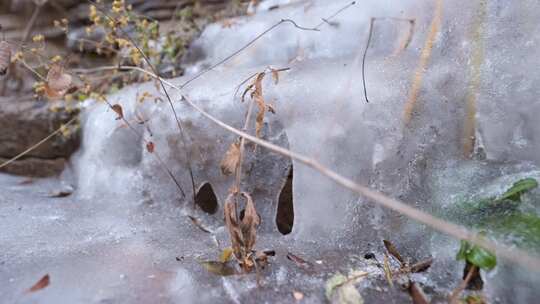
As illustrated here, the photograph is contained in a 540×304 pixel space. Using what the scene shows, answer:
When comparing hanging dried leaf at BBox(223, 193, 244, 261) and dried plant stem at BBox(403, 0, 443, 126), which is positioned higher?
dried plant stem at BBox(403, 0, 443, 126)

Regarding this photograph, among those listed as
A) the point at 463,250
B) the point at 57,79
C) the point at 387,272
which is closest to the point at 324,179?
the point at 387,272

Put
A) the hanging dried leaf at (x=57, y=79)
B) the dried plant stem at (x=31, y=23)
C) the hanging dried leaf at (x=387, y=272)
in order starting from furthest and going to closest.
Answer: the dried plant stem at (x=31, y=23) < the hanging dried leaf at (x=57, y=79) < the hanging dried leaf at (x=387, y=272)

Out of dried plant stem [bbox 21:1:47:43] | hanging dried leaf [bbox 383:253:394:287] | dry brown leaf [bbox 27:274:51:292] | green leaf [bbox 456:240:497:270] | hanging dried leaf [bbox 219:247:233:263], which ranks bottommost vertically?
hanging dried leaf [bbox 383:253:394:287]

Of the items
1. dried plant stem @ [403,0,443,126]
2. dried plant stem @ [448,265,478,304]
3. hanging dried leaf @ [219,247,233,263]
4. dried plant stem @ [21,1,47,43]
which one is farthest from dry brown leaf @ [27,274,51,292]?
dried plant stem @ [21,1,47,43]

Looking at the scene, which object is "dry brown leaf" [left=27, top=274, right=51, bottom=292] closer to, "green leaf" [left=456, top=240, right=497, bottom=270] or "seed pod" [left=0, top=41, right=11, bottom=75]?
"seed pod" [left=0, top=41, right=11, bottom=75]

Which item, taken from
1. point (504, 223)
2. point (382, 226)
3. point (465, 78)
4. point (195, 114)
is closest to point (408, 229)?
point (382, 226)

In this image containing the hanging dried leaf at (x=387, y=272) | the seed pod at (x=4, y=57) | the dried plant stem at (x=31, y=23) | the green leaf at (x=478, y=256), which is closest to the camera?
the green leaf at (x=478, y=256)

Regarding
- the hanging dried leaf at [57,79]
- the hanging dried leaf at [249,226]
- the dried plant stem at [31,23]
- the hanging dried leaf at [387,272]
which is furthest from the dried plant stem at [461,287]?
the dried plant stem at [31,23]

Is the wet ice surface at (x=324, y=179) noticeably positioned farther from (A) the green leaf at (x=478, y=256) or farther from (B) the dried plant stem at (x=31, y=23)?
(B) the dried plant stem at (x=31, y=23)
